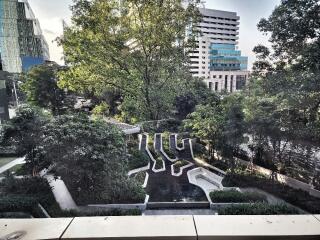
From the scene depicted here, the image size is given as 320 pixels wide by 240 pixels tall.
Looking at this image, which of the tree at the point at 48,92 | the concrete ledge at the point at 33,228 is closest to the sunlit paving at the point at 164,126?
the concrete ledge at the point at 33,228

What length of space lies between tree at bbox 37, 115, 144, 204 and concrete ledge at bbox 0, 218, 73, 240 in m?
2.55

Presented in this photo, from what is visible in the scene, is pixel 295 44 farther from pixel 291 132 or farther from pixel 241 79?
pixel 291 132

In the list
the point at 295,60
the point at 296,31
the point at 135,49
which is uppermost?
the point at 135,49

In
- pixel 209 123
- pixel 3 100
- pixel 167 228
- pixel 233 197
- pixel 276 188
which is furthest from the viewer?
pixel 209 123

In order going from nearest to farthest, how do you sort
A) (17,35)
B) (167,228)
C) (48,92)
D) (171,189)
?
1. (167,228)
2. (17,35)
3. (171,189)
4. (48,92)

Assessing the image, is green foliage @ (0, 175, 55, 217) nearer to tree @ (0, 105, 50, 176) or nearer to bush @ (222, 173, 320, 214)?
tree @ (0, 105, 50, 176)

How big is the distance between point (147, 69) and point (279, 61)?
3.10 metres

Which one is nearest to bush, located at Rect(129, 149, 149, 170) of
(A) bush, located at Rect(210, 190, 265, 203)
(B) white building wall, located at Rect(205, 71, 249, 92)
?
(A) bush, located at Rect(210, 190, 265, 203)

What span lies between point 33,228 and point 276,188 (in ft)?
16.5

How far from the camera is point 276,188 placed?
187 inches

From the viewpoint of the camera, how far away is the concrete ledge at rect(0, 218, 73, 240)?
0.73 m

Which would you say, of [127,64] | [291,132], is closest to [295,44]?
[291,132]

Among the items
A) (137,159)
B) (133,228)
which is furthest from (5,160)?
(133,228)

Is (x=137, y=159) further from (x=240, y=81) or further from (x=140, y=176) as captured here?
(x=240, y=81)
